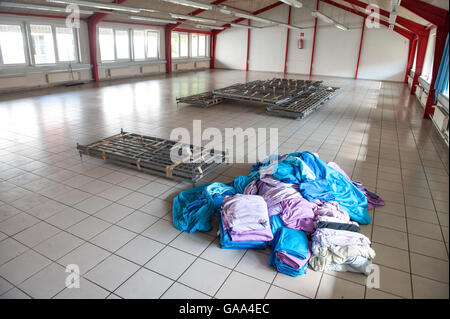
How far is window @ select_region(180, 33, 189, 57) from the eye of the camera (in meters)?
21.6

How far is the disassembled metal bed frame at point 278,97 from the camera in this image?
945 cm

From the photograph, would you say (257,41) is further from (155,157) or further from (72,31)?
(155,157)

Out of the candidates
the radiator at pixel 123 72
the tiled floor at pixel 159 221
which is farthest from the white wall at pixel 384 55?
the radiator at pixel 123 72

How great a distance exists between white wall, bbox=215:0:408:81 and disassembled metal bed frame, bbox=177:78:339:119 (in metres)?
8.10

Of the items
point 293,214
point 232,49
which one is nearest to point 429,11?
point 293,214

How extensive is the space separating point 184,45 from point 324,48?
941cm

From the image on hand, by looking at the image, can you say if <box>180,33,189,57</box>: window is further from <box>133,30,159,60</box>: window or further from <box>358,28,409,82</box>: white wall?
<box>358,28,409,82</box>: white wall

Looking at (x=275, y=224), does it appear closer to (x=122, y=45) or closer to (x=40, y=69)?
(x=40, y=69)

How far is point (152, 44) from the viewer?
1902cm

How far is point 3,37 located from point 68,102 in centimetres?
433

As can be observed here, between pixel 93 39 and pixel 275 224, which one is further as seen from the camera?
pixel 93 39

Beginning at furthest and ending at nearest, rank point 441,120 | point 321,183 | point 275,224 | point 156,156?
point 441,120 → point 156,156 → point 321,183 → point 275,224

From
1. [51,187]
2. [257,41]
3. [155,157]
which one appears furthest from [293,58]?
[51,187]

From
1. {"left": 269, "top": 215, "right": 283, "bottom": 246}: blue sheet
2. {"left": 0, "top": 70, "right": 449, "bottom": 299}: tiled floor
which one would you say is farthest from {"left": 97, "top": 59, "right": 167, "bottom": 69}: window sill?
{"left": 269, "top": 215, "right": 283, "bottom": 246}: blue sheet
